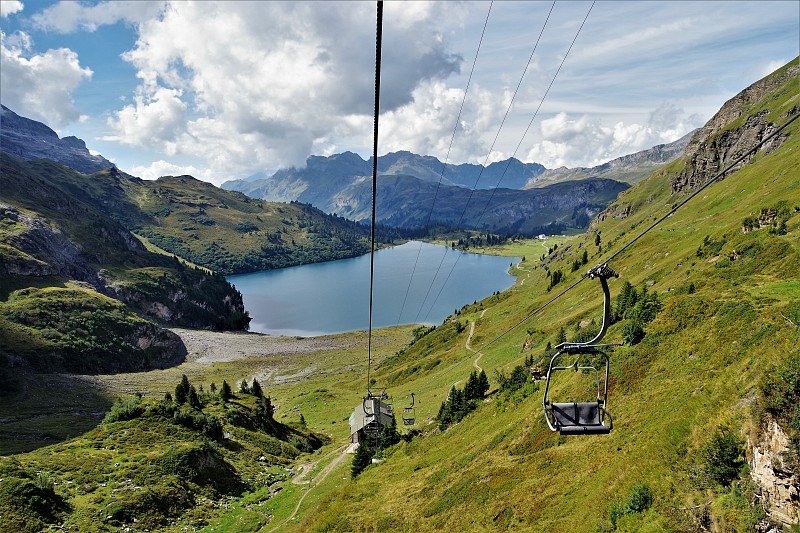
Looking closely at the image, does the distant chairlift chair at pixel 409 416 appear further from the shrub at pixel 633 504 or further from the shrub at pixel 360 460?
the shrub at pixel 633 504

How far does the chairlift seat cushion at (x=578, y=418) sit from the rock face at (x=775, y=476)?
5724 mm

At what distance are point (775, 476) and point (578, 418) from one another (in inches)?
271

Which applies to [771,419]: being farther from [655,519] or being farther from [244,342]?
[244,342]

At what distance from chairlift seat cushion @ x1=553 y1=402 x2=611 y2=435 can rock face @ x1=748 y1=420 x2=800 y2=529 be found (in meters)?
5.72

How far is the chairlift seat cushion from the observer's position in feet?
54.1

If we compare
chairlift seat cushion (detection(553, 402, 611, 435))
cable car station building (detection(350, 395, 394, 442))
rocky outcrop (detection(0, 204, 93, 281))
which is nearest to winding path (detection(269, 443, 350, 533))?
cable car station building (detection(350, 395, 394, 442))

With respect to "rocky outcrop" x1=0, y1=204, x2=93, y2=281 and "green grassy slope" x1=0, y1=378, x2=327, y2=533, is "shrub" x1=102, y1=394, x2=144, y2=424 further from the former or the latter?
Result: "rocky outcrop" x1=0, y1=204, x2=93, y2=281

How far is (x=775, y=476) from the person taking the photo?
16.1 m

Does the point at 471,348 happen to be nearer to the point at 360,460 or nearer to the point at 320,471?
the point at 320,471

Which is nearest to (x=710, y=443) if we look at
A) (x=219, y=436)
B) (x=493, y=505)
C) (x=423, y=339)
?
(x=493, y=505)

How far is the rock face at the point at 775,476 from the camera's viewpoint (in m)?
15.4

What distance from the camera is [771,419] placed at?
17.3 meters

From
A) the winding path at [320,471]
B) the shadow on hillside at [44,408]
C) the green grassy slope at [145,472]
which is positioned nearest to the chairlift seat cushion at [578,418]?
the winding path at [320,471]

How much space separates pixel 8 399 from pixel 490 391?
4343 inches
